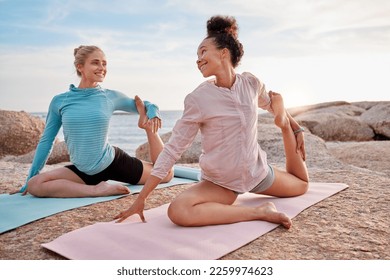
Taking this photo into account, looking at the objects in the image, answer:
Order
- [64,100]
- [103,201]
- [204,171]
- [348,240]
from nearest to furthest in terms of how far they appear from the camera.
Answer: [348,240], [204,171], [103,201], [64,100]

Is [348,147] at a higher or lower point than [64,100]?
lower

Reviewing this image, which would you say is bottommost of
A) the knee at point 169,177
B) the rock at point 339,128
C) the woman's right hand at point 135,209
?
the rock at point 339,128

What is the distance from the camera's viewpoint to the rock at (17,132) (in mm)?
8297

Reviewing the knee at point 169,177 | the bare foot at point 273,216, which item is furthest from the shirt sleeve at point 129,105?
the bare foot at point 273,216

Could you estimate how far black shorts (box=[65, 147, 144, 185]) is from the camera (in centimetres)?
360

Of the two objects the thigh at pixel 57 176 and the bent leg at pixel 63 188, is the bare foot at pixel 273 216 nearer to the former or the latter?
the bent leg at pixel 63 188

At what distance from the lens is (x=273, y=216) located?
8.66 feet

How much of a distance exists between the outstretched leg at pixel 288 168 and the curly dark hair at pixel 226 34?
56 cm

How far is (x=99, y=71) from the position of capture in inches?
137

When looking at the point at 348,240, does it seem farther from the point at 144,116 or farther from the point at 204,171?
the point at 144,116

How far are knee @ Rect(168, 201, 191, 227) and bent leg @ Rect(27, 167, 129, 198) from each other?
38.3 inches
